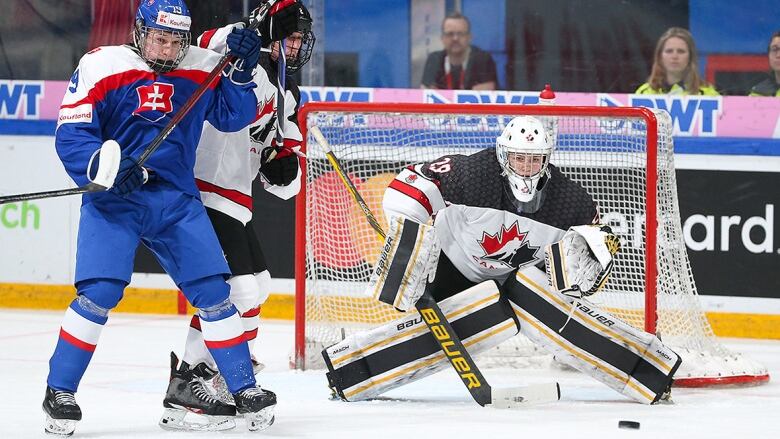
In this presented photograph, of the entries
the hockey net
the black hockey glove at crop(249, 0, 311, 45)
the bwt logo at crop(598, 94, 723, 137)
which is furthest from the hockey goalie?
the bwt logo at crop(598, 94, 723, 137)

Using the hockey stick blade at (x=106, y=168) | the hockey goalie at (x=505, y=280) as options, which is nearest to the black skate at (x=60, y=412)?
the hockey stick blade at (x=106, y=168)

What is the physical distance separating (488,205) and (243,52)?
0.95 metres

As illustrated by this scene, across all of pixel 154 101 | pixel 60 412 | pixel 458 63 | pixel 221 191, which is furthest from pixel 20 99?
pixel 60 412

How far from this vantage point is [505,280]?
4156 mm

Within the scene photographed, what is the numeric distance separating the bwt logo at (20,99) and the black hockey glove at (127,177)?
3171mm

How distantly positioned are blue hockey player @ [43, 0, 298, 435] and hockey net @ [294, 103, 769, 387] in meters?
1.29

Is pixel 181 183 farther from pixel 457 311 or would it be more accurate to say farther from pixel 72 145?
pixel 457 311

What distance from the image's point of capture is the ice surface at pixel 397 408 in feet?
11.8

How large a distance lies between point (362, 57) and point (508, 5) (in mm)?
671

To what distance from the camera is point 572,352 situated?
4059 mm

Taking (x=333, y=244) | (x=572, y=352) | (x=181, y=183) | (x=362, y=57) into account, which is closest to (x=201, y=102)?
(x=181, y=183)

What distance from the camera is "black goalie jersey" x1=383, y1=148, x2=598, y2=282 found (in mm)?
4098

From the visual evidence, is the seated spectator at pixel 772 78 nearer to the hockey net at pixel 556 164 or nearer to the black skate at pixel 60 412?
the hockey net at pixel 556 164

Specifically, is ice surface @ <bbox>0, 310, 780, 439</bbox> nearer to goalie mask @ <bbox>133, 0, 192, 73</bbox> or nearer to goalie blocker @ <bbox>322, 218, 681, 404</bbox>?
goalie blocker @ <bbox>322, 218, 681, 404</bbox>
